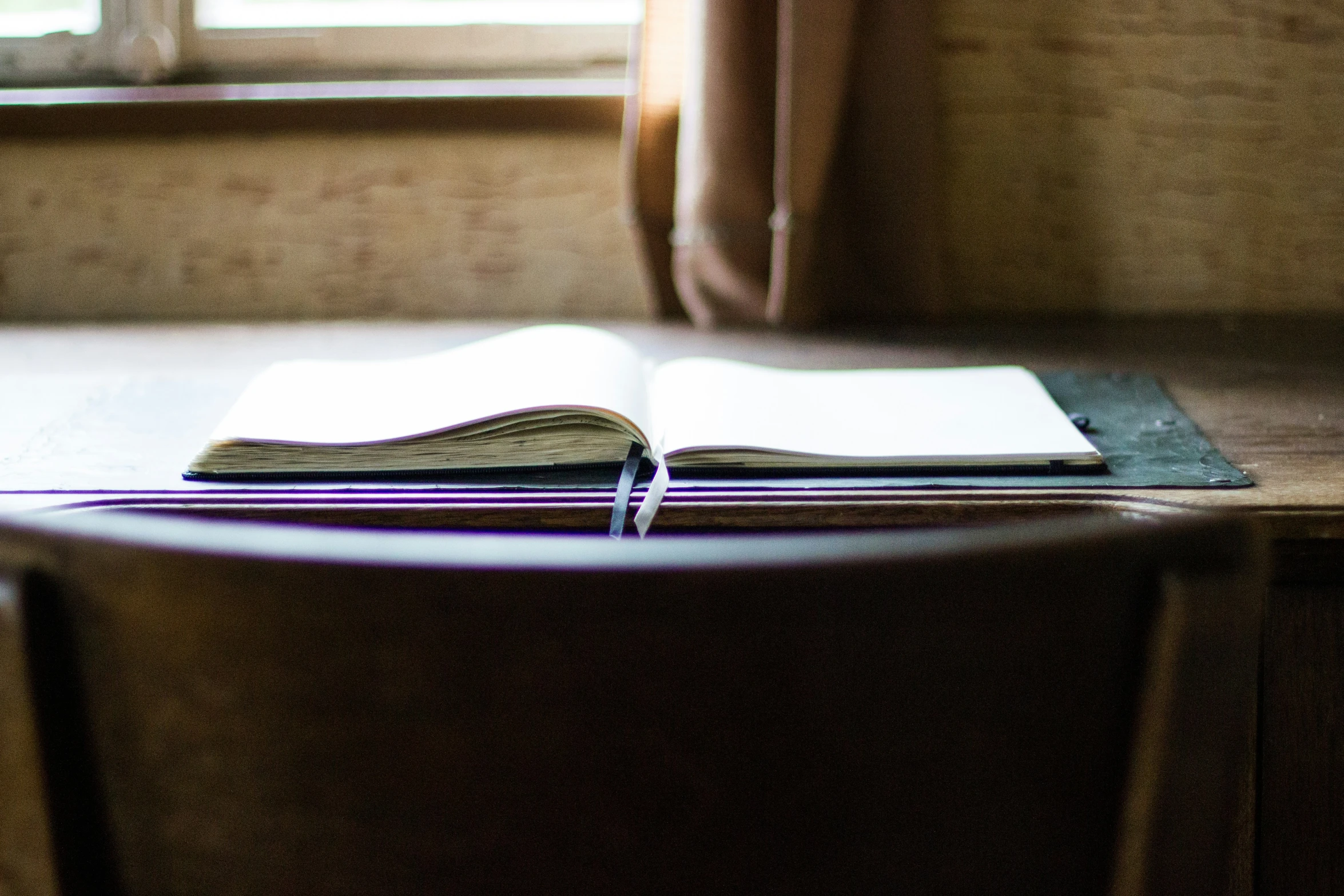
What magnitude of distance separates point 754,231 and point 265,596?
3.05 ft

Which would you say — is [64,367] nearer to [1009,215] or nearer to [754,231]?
[754,231]

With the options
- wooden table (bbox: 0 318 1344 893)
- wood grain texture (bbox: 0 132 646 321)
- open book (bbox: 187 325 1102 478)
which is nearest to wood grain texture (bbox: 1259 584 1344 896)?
wooden table (bbox: 0 318 1344 893)

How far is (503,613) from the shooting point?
342 mm

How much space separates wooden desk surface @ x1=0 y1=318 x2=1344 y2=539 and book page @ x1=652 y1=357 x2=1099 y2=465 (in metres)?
0.05

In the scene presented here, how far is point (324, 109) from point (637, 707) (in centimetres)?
116

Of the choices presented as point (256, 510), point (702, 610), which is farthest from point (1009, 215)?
point (702, 610)

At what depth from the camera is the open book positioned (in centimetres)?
78

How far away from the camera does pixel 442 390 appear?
88cm

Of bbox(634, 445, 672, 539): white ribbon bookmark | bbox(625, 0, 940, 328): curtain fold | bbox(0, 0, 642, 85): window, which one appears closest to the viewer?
bbox(634, 445, 672, 539): white ribbon bookmark

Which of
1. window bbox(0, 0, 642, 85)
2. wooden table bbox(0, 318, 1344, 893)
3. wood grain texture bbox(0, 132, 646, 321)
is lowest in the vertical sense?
wooden table bbox(0, 318, 1344, 893)

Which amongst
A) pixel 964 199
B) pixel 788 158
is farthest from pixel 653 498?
Answer: pixel 964 199

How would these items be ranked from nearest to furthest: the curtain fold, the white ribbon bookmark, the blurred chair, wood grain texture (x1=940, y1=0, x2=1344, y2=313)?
the blurred chair, the white ribbon bookmark, the curtain fold, wood grain texture (x1=940, y1=0, x2=1344, y2=313)

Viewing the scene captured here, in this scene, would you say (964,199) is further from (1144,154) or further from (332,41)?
(332,41)

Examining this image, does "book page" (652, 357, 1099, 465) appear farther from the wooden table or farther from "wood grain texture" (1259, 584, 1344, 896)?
"wood grain texture" (1259, 584, 1344, 896)
